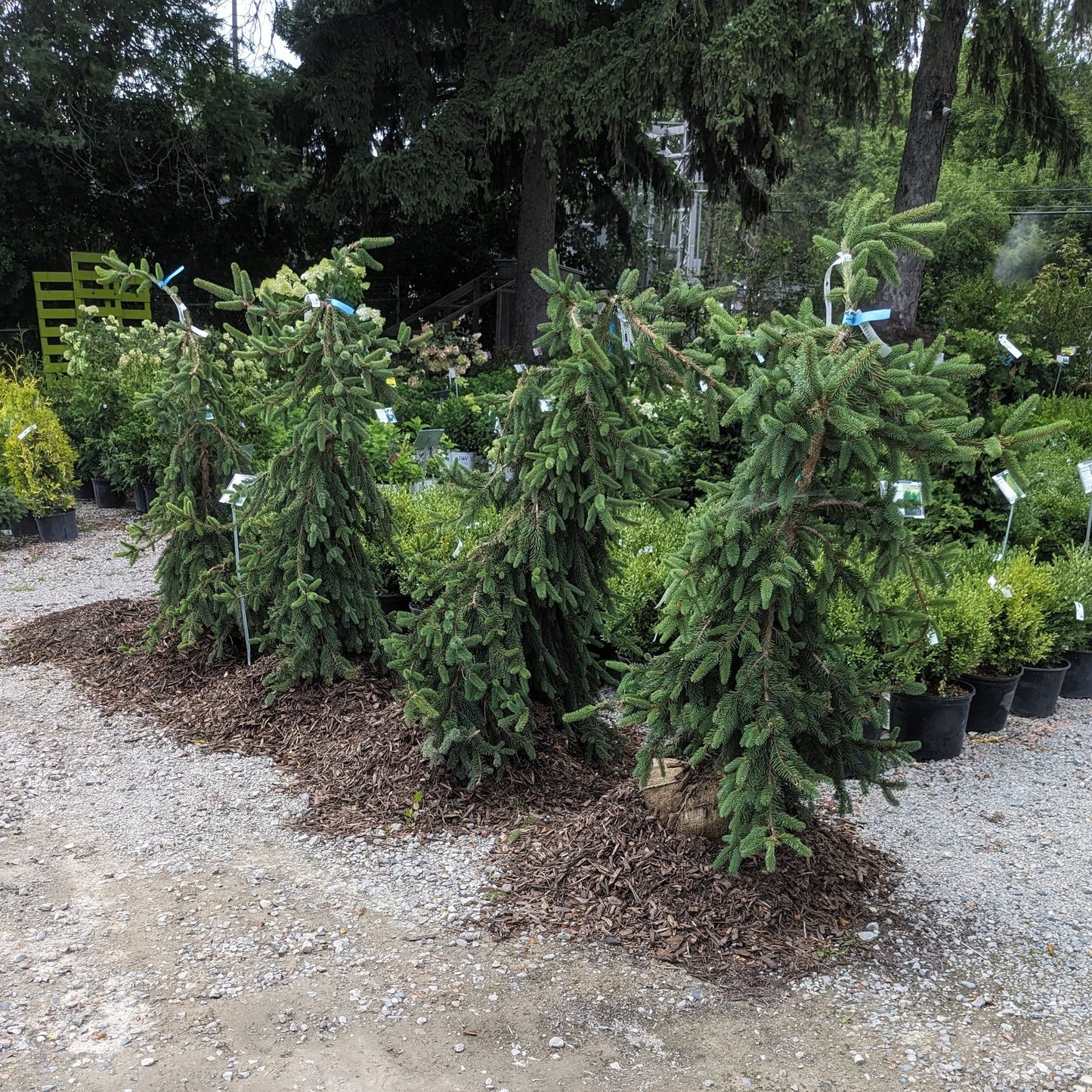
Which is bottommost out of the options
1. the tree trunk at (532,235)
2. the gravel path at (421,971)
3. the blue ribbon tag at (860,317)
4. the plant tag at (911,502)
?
the gravel path at (421,971)

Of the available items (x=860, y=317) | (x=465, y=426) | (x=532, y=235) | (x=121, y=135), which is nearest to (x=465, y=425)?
(x=465, y=426)

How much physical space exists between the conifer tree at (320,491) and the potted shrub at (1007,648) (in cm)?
307

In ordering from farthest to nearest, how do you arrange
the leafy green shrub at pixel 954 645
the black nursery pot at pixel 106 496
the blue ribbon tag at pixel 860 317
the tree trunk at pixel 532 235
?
the tree trunk at pixel 532 235 < the black nursery pot at pixel 106 496 < the leafy green shrub at pixel 954 645 < the blue ribbon tag at pixel 860 317

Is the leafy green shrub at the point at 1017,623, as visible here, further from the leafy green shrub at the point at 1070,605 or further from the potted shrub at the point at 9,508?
the potted shrub at the point at 9,508

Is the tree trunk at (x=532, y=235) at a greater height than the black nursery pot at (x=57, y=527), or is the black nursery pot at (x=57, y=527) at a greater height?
the tree trunk at (x=532, y=235)

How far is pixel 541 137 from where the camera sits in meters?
12.1

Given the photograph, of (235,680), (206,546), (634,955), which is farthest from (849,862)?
(206,546)

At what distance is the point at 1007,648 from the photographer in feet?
15.7

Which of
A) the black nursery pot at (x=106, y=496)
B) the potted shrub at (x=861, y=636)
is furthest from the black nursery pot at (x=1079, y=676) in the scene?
the black nursery pot at (x=106, y=496)

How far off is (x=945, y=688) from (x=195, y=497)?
3969 mm

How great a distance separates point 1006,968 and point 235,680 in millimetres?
3653

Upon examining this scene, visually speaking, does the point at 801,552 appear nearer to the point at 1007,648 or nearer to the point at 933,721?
the point at 933,721

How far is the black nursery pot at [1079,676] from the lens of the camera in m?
5.36

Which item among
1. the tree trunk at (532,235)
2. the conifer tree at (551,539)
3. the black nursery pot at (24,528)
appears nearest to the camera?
the conifer tree at (551,539)
